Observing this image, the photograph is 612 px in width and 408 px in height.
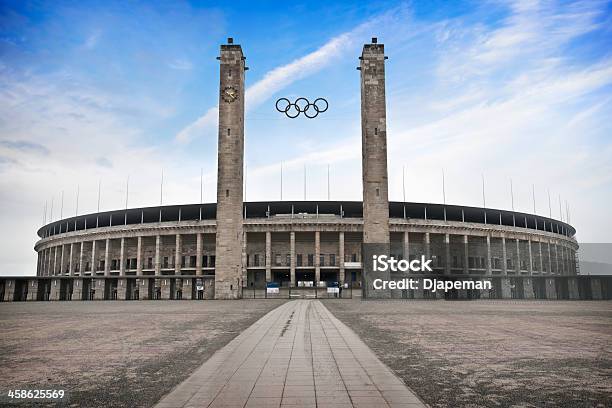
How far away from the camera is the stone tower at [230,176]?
54.3 metres

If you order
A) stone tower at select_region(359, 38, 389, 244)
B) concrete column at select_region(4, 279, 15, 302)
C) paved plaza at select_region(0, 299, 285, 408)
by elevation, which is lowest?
paved plaza at select_region(0, 299, 285, 408)

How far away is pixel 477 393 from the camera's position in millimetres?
7824

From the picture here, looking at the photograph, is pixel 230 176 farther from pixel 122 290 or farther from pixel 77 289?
pixel 77 289

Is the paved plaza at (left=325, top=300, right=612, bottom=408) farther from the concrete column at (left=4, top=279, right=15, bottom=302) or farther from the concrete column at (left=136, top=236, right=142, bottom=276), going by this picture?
the concrete column at (left=136, top=236, right=142, bottom=276)

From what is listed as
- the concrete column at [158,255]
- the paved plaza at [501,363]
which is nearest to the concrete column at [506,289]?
the concrete column at [158,255]

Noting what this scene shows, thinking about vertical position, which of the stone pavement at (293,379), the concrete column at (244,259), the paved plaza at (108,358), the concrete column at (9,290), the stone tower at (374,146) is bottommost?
the paved plaza at (108,358)

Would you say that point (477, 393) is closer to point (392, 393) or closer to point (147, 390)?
point (392, 393)

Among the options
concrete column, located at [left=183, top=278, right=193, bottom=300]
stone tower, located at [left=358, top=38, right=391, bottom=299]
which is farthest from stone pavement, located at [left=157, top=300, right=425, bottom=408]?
concrete column, located at [left=183, top=278, right=193, bottom=300]

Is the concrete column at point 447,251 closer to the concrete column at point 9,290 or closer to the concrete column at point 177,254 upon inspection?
the concrete column at point 177,254

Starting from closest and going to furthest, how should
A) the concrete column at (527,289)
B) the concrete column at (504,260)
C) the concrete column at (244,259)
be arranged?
the concrete column at (527,289) < the concrete column at (244,259) < the concrete column at (504,260)

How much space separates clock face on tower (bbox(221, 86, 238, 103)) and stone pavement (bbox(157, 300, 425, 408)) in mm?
46354

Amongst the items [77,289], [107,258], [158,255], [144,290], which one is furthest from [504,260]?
[107,258]

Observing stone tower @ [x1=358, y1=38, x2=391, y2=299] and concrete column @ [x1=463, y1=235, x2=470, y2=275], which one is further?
concrete column @ [x1=463, y1=235, x2=470, y2=275]

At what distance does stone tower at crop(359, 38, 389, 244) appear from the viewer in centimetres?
5469
